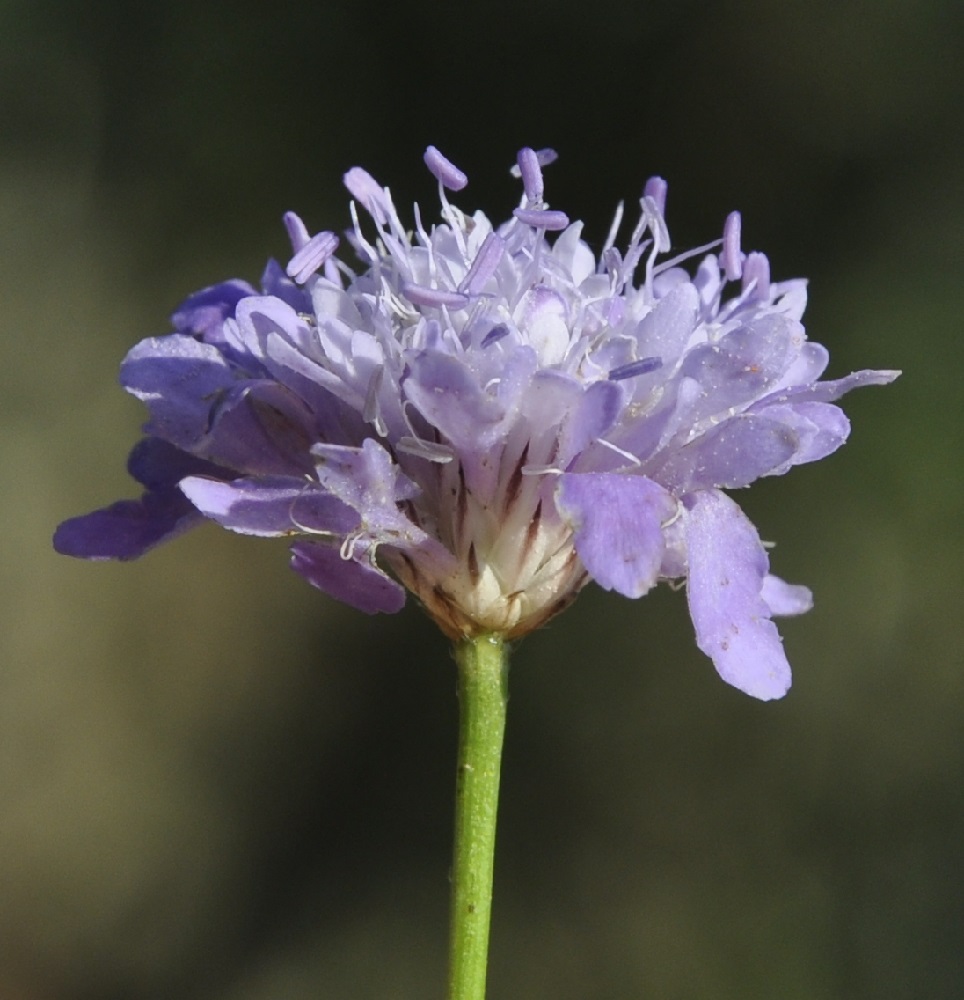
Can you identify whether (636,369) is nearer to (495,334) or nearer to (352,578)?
(495,334)

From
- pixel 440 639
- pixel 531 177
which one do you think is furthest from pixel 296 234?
pixel 440 639

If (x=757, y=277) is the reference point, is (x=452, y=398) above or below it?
below

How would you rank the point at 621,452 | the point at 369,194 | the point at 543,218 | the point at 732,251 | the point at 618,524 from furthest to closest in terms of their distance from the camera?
1. the point at 369,194
2. the point at 732,251
3. the point at 543,218
4. the point at 621,452
5. the point at 618,524

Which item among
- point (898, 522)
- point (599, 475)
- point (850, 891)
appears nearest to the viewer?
point (599, 475)

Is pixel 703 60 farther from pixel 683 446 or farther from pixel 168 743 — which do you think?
pixel 683 446

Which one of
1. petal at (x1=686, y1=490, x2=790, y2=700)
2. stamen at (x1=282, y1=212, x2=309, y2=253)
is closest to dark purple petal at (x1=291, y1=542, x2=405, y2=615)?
petal at (x1=686, y1=490, x2=790, y2=700)

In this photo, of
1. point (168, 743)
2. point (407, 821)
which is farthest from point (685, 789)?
point (168, 743)

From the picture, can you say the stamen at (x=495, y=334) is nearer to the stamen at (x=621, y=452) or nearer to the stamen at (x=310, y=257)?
the stamen at (x=621, y=452)
